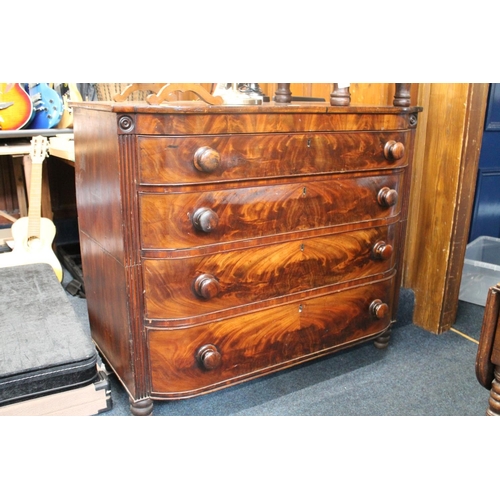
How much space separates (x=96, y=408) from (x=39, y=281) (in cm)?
72

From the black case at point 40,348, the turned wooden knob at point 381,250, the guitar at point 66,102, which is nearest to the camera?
the black case at point 40,348

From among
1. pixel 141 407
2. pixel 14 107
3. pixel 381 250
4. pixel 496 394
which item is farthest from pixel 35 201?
pixel 496 394

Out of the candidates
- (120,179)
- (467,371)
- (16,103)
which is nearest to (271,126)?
(120,179)

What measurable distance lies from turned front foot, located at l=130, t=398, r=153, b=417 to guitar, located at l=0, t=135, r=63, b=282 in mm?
1358

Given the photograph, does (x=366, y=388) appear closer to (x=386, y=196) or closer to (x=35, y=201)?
(x=386, y=196)

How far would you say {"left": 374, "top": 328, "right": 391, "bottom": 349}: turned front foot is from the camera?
77.3 inches

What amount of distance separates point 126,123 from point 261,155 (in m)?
0.37

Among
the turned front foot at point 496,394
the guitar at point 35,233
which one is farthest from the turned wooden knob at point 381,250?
the guitar at point 35,233

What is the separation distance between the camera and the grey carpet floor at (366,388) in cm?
160

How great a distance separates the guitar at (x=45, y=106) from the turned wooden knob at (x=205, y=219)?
1.80m

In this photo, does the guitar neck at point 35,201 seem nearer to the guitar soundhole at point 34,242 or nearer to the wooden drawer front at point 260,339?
the guitar soundhole at point 34,242

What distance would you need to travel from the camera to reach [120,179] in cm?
123

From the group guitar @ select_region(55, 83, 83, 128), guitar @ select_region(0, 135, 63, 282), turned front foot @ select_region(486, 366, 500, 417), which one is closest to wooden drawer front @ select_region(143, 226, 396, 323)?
turned front foot @ select_region(486, 366, 500, 417)

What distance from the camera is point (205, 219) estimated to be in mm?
1284
